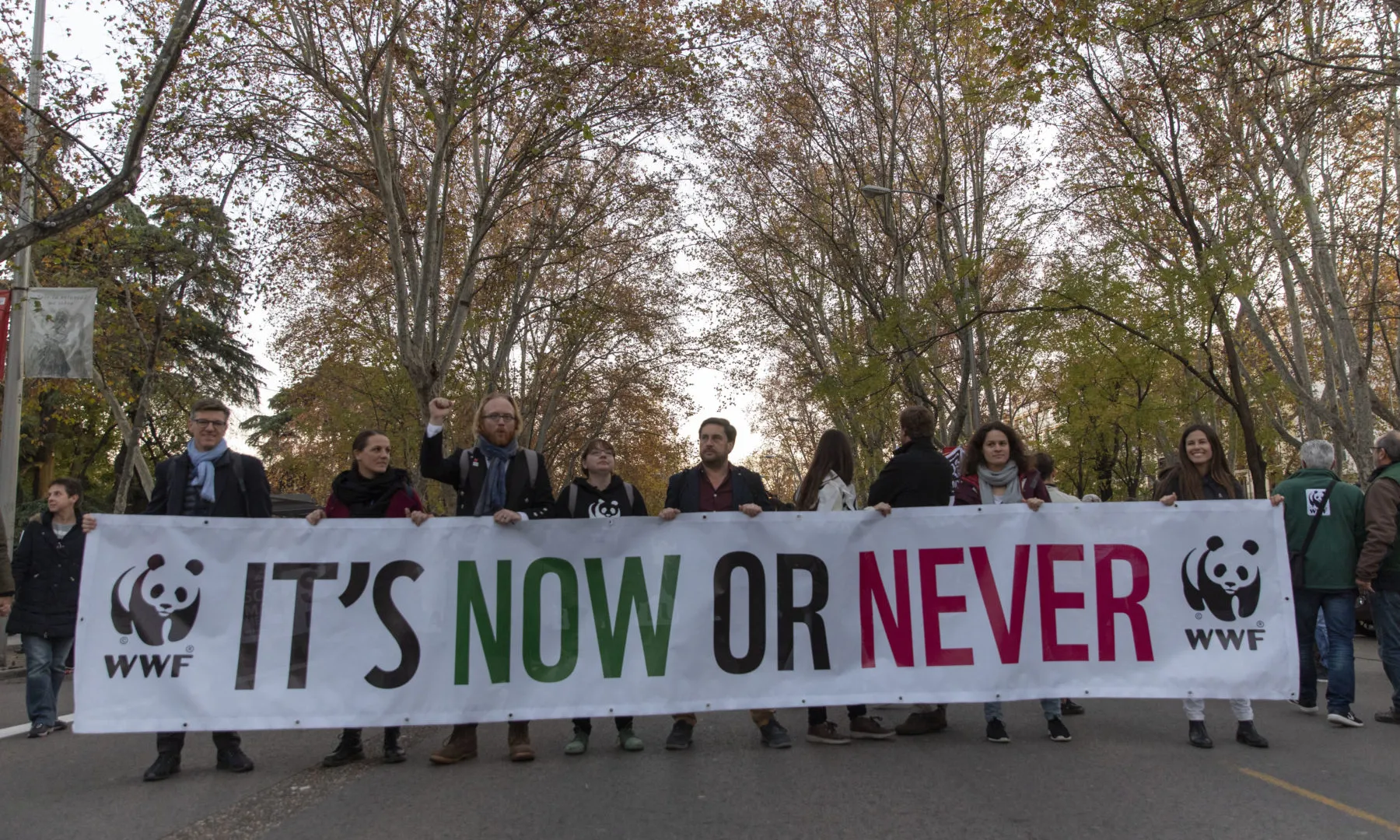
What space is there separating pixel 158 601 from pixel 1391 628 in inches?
288

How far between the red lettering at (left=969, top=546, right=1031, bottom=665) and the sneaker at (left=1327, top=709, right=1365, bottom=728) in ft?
7.42

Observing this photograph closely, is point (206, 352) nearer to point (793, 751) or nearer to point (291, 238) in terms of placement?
point (291, 238)

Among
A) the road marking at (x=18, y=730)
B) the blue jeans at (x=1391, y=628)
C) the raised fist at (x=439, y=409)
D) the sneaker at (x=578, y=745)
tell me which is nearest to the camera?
the raised fist at (x=439, y=409)

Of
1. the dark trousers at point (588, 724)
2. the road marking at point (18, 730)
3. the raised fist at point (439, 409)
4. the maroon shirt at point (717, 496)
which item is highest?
the raised fist at point (439, 409)

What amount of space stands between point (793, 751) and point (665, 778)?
3.08ft

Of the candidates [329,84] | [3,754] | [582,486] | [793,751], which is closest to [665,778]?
[793,751]

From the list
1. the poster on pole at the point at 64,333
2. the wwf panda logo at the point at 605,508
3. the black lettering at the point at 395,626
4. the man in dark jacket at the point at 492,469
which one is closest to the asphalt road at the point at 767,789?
the black lettering at the point at 395,626

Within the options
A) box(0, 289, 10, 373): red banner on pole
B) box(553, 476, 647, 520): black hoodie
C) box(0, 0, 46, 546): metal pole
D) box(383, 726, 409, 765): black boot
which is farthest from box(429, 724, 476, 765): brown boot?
box(0, 0, 46, 546): metal pole

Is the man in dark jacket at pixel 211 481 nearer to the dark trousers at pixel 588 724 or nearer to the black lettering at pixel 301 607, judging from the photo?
the black lettering at pixel 301 607

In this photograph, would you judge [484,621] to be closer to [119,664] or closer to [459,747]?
[459,747]

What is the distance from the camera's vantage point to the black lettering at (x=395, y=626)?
5.84 meters

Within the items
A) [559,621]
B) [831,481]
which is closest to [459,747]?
[559,621]

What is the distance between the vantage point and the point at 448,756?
5855 millimetres

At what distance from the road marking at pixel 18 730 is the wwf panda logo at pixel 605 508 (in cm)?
413
